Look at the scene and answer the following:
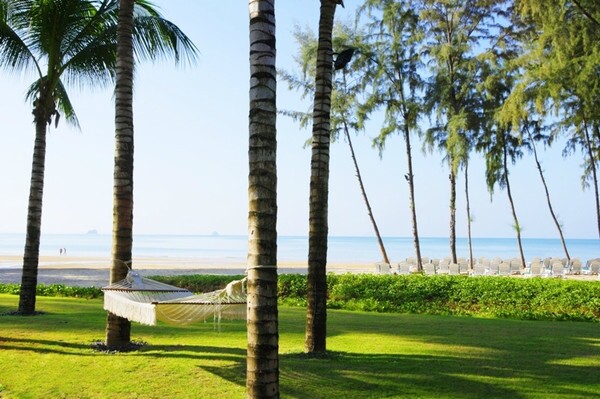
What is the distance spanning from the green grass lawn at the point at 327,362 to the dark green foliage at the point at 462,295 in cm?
245

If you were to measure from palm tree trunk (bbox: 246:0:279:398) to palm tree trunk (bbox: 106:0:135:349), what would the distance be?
4066 mm

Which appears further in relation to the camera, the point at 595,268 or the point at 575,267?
the point at 575,267

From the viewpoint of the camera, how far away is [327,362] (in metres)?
6.63

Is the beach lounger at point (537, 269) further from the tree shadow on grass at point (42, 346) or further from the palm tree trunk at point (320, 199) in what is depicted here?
the tree shadow on grass at point (42, 346)

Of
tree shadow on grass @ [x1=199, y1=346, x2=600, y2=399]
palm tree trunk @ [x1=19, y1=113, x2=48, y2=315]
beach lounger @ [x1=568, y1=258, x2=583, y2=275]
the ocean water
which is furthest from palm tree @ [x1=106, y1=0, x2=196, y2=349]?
the ocean water

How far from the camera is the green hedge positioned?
12398 millimetres

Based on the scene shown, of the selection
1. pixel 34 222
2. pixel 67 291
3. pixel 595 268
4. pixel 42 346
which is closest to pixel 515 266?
pixel 595 268

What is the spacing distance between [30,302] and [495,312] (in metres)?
9.14

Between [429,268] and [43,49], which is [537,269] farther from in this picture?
[43,49]

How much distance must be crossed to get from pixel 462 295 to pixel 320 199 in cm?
744

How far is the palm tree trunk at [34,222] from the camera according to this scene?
10578 mm

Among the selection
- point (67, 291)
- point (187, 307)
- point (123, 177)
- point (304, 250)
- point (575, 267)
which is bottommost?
point (67, 291)

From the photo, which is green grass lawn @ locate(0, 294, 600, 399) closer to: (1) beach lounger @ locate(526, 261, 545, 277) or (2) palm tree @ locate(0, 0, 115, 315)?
(2) palm tree @ locate(0, 0, 115, 315)

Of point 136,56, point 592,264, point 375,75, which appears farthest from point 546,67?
point 136,56
